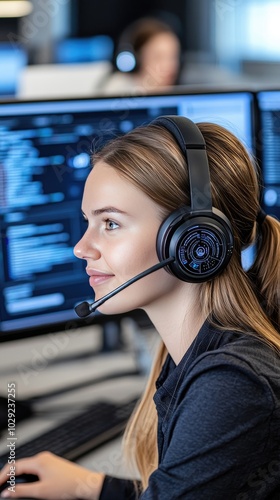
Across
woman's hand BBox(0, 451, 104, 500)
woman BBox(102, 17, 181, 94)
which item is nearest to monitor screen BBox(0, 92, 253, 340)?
woman's hand BBox(0, 451, 104, 500)

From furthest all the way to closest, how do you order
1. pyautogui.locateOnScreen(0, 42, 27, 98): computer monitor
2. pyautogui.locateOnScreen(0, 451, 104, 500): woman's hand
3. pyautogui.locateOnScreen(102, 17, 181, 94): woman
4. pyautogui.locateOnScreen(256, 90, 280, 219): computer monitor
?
pyautogui.locateOnScreen(0, 42, 27, 98): computer monitor → pyautogui.locateOnScreen(102, 17, 181, 94): woman → pyautogui.locateOnScreen(256, 90, 280, 219): computer monitor → pyautogui.locateOnScreen(0, 451, 104, 500): woman's hand

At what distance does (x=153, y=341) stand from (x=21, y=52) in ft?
7.39

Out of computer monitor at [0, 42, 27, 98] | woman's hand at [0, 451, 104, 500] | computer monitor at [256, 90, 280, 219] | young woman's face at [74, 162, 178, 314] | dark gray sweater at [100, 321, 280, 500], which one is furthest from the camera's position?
computer monitor at [0, 42, 27, 98]

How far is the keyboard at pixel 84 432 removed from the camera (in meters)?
1.17

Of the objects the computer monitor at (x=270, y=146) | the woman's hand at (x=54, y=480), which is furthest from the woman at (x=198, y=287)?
the computer monitor at (x=270, y=146)

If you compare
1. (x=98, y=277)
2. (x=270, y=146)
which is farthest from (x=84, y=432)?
(x=270, y=146)

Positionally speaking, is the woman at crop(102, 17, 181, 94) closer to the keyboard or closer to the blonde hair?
the keyboard

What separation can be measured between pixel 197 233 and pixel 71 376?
0.70 metres

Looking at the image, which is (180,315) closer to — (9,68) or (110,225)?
(110,225)

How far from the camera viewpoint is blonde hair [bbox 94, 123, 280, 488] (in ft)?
2.86

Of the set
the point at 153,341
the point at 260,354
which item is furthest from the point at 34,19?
the point at 260,354

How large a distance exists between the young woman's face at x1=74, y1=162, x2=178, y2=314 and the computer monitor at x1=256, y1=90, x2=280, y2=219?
22.5 inches

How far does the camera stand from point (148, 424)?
3.61ft

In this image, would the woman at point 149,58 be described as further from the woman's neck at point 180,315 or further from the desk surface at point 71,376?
the woman's neck at point 180,315
